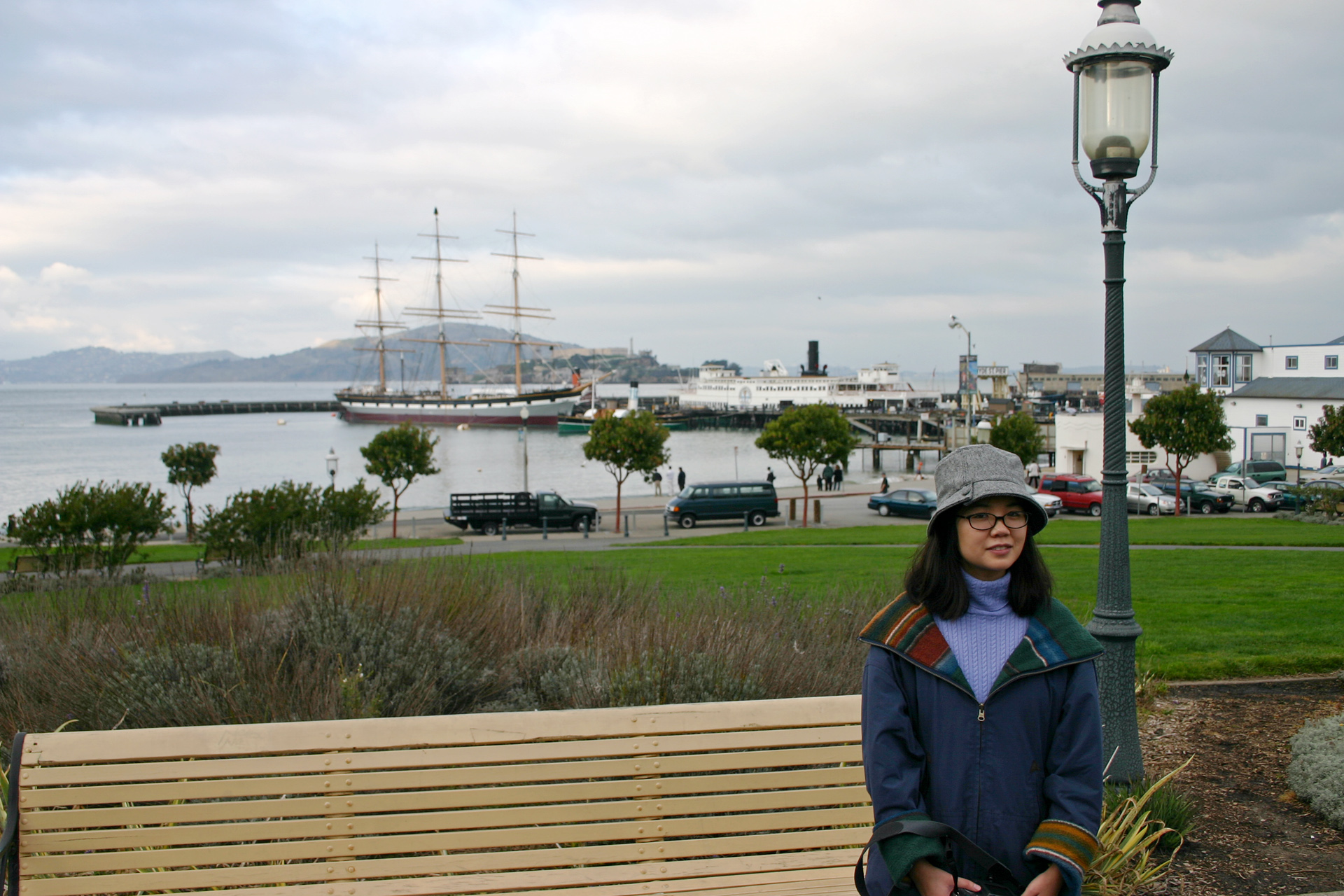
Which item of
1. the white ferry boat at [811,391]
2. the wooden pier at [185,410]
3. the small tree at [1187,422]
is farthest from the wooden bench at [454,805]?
the wooden pier at [185,410]

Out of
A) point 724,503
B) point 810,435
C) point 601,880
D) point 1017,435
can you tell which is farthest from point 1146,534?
point 601,880

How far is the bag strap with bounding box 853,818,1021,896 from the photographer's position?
2113 mm

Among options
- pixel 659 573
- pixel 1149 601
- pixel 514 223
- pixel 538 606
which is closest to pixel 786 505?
pixel 659 573

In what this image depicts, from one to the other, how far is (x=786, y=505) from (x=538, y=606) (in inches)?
1187

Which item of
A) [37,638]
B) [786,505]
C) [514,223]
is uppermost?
[514,223]

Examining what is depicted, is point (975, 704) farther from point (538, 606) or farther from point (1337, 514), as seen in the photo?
point (1337, 514)

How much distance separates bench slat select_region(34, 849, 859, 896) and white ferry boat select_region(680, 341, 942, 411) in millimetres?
117193

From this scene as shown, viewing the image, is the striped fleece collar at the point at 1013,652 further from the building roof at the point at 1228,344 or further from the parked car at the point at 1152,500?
the building roof at the point at 1228,344

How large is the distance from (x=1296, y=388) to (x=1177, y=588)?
38.8 meters

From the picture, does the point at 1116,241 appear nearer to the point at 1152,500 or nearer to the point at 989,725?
the point at 989,725

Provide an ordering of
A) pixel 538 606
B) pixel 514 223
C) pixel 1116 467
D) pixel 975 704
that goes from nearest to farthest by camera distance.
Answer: pixel 975 704, pixel 1116 467, pixel 538 606, pixel 514 223

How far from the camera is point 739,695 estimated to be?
4789mm

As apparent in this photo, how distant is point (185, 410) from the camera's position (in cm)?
14912

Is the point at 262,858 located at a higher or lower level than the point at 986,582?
lower
